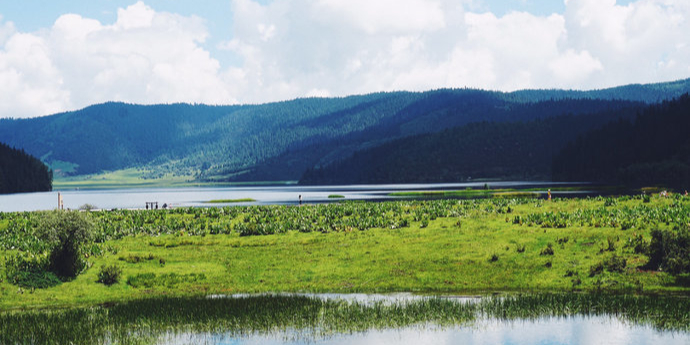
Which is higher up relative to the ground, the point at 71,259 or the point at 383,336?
the point at 71,259

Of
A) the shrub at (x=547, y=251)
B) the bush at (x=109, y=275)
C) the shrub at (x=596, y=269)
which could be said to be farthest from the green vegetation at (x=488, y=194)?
the bush at (x=109, y=275)

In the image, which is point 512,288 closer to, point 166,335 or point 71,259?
point 166,335

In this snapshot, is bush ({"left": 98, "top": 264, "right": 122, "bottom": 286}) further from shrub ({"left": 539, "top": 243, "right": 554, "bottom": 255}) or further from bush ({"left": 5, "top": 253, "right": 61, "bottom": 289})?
shrub ({"left": 539, "top": 243, "right": 554, "bottom": 255})

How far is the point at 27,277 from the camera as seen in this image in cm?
3550

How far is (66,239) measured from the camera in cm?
3769

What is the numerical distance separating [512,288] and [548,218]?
1598cm

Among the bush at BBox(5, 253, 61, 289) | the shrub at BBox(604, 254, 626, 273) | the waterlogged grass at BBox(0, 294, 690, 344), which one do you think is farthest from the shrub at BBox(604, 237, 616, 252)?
the bush at BBox(5, 253, 61, 289)

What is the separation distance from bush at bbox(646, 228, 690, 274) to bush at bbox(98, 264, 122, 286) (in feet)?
96.4

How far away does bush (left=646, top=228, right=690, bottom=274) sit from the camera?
1316 inches

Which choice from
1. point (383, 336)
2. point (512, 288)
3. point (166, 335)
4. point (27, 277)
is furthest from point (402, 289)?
point (27, 277)

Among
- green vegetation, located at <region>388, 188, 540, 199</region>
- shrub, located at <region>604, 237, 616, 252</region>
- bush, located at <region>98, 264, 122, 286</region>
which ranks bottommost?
bush, located at <region>98, 264, 122, 286</region>

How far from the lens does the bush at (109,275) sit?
36406 mm

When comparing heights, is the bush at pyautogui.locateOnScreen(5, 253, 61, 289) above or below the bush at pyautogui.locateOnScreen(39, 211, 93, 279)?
below

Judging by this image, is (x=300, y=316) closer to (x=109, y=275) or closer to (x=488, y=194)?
(x=109, y=275)
